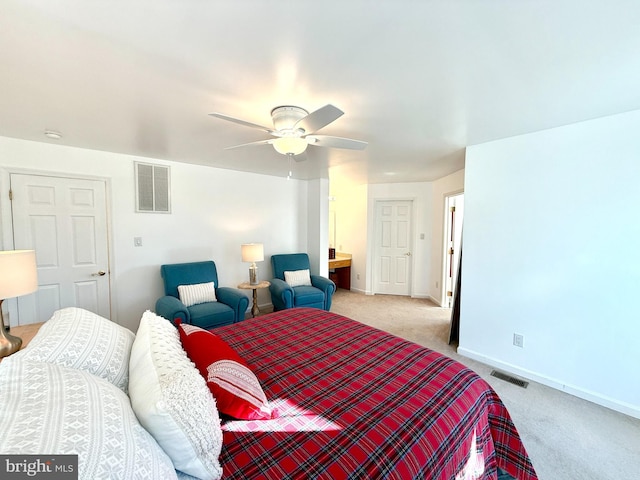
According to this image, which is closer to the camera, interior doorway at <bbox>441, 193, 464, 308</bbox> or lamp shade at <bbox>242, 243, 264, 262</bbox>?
lamp shade at <bbox>242, 243, 264, 262</bbox>

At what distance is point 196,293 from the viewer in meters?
3.29

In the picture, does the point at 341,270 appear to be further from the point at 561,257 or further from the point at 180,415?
the point at 180,415

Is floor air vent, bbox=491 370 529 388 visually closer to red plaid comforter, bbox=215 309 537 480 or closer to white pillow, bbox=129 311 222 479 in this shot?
red plaid comforter, bbox=215 309 537 480

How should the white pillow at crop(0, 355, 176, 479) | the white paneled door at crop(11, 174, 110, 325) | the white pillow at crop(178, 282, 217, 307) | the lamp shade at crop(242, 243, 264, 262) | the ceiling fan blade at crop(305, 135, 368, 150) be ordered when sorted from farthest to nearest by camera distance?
the lamp shade at crop(242, 243, 264, 262) → the white pillow at crop(178, 282, 217, 307) → the white paneled door at crop(11, 174, 110, 325) → the ceiling fan blade at crop(305, 135, 368, 150) → the white pillow at crop(0, 355, 176, 479)

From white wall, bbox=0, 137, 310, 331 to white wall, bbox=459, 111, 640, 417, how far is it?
2951 mm

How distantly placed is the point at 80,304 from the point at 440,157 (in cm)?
461

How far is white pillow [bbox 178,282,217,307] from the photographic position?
321 cm

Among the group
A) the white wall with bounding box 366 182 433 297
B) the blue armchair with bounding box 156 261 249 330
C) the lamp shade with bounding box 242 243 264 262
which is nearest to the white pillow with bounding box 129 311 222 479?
the blue armchair with bounding box 156 261 249 330

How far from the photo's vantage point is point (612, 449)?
5.71ft

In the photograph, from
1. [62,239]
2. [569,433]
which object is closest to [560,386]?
[569,433]

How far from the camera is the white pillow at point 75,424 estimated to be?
2.01 ft

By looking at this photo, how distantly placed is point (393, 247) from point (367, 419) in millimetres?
4694

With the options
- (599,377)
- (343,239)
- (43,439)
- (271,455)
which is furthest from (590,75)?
(343,239)

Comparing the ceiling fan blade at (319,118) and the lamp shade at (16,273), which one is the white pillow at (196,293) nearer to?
the lamp shade at (16,273)
